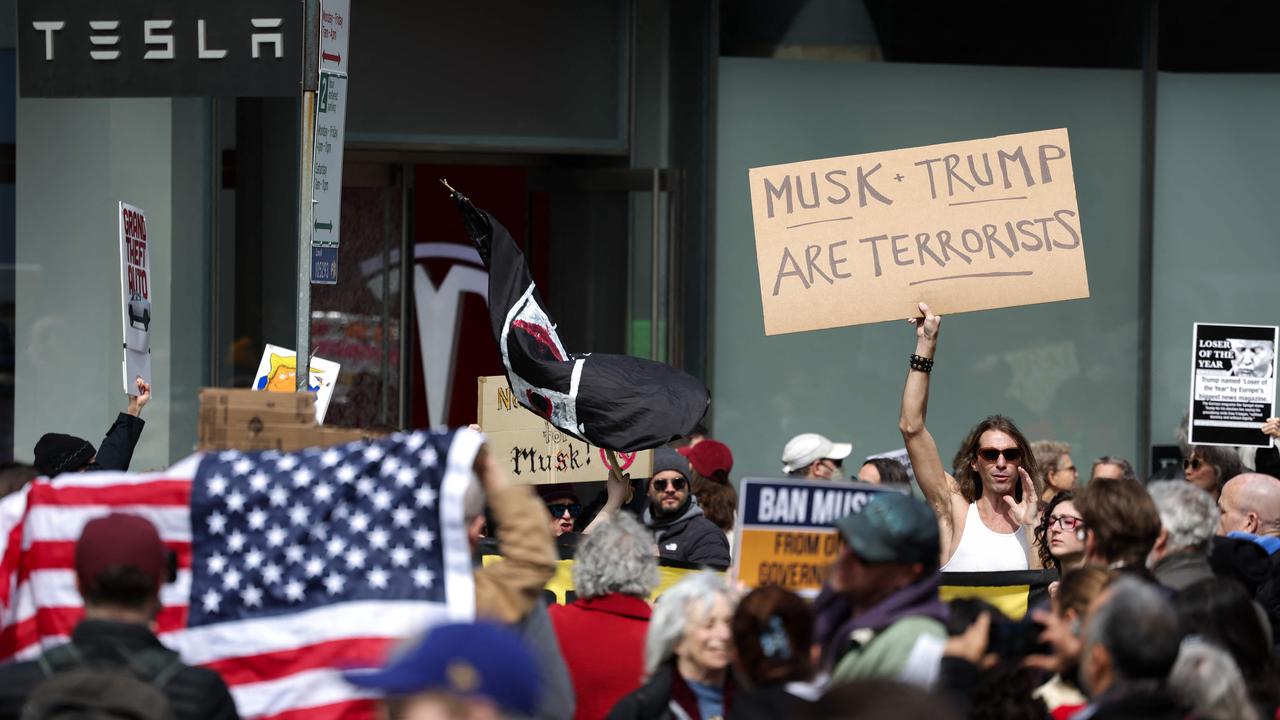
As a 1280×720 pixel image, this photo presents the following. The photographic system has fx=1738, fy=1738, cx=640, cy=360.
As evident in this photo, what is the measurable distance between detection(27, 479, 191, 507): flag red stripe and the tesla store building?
711 centimetres

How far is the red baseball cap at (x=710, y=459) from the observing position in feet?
33.2

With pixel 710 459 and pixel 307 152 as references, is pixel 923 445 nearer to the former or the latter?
pixel 307 152

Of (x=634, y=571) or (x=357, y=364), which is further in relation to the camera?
(x=357, y=364)

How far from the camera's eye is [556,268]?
13.0m

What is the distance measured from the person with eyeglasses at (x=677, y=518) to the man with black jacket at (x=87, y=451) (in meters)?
2.43

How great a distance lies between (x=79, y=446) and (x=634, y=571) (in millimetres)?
3225

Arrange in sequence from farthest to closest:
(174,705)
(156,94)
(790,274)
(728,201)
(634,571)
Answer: (728,201) < (790,274) < (156,94) < (634,571) < (174,705)

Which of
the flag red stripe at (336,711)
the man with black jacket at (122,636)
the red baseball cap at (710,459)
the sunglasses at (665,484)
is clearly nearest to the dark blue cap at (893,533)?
the flag red stripe at (336,711)

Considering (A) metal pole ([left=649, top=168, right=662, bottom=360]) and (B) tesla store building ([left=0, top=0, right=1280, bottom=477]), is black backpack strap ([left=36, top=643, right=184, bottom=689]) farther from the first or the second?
(A) metal pole ([left=649, top=168, right=662, bottom=360])

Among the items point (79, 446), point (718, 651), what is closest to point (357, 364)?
point (79, 446)

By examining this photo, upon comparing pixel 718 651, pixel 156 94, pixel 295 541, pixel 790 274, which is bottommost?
pixel 718 651

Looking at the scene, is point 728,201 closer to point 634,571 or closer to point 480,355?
point 480,355

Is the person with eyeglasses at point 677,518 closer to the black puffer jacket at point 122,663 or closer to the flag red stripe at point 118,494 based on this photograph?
the flag red stripe at point 118,494

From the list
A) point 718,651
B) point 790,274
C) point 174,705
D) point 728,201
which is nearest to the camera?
point 174,705
